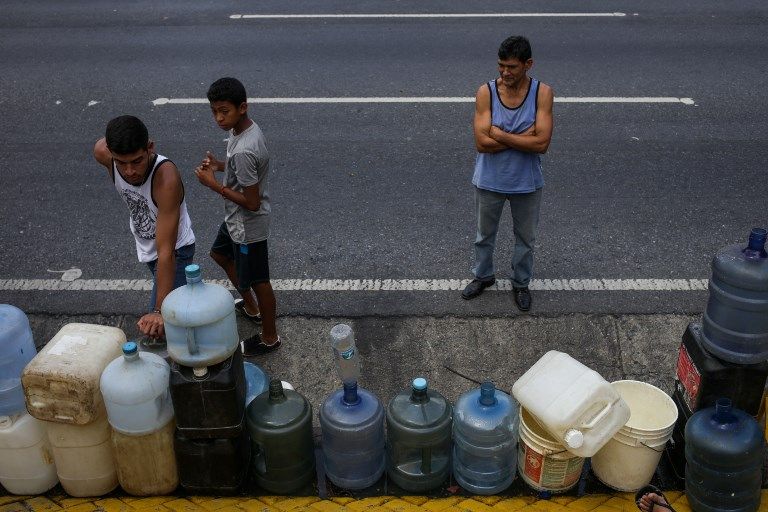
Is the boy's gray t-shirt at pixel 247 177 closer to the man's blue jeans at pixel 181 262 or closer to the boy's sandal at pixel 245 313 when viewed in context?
the man's blue jeans at pixel 181 262

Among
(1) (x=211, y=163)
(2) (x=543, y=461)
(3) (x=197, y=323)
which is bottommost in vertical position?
(2) (x=543, y=461)

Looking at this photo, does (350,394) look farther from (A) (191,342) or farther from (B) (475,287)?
(B) (475,287)

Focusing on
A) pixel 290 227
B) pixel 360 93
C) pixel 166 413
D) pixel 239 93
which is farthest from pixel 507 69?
pixel 360 93

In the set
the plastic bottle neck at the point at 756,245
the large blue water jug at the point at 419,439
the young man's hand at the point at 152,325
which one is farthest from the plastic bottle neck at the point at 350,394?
the plastic bottle neck at the point at 756,245

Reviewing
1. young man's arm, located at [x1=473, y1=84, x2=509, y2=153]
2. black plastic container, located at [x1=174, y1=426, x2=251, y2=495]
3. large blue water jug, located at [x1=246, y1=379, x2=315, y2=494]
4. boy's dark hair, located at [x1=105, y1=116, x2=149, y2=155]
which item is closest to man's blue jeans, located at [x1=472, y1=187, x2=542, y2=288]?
young man's arm, located at [x1=473, y1=84, x2=509, y2=153]

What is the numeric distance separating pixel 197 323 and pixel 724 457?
9.70 feet

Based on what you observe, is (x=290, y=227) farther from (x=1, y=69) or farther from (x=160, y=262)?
(x=1, y=69)

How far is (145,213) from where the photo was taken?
5.09 meters

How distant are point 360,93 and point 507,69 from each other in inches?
191

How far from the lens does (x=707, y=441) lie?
4320mm

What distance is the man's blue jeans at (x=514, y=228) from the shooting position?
19.9 ft

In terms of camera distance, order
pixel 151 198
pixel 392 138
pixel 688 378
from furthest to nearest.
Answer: pixel 392 138 < pixel 151 198 < pixel 688 378

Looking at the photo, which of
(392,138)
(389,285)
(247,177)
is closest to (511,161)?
(389,285)

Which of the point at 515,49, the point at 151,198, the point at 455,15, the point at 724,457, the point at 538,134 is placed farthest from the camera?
the point at 455,15
